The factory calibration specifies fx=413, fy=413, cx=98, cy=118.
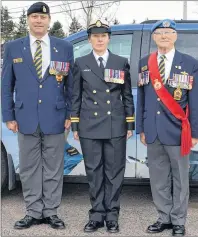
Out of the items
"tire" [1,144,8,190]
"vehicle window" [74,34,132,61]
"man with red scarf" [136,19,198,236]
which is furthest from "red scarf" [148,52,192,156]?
"tire" [1,144,8,190]

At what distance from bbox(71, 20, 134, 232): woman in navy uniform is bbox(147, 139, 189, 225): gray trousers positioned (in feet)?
0.92

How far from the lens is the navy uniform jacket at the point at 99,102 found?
3.37m

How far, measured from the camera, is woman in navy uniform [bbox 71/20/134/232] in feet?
11.0

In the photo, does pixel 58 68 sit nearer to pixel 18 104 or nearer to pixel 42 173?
pixel 18 104

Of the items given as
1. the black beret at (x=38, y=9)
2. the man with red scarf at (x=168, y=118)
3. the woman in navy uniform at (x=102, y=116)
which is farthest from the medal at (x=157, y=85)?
the black beret at (x=38, y=9)

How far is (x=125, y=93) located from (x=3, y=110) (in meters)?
1.04

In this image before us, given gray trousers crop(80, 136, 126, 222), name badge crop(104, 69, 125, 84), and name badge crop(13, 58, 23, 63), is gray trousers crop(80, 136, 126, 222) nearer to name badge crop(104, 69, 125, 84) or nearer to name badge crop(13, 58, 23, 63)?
name badge crop(104, 69, 125, 84)

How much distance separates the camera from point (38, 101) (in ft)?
11.4

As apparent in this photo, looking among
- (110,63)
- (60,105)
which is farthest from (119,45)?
(60,105)

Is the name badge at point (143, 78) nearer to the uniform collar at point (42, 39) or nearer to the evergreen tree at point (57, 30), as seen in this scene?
Result: the uniform collar at point (42, 39)

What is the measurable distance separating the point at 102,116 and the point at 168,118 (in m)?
0.53

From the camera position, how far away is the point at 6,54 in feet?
11.5

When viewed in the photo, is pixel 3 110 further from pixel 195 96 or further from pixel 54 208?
pixel 195 96

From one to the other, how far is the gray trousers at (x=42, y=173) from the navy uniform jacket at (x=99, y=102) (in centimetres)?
32
